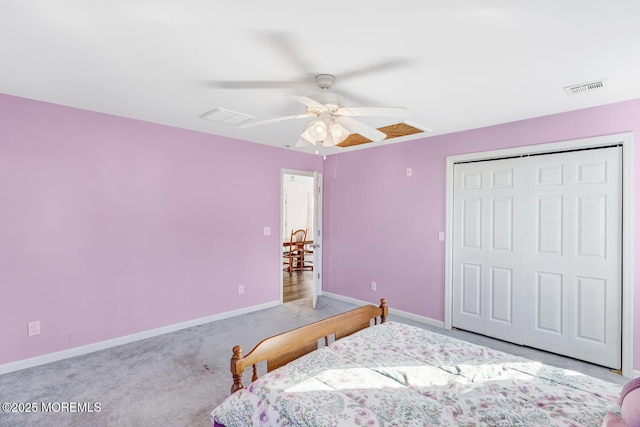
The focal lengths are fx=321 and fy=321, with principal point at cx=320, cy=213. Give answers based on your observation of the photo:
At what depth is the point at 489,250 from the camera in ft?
11.6

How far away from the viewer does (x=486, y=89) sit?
2.52m

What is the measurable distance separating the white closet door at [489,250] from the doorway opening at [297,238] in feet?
6.80

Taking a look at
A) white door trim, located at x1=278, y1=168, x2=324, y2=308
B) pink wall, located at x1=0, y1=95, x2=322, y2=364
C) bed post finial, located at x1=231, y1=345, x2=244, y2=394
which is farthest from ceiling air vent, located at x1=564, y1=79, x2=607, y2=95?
pink wall, located at x1=0, y1=95, x2=322, y2=364

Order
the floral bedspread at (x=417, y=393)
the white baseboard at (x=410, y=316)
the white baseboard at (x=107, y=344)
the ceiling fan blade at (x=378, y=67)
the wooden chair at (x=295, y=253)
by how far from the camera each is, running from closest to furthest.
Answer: the floral bedspread at (x=417, y=393) < the ceiling fan blade at (x=378, y=67) < the white baseboard at (x=107, y=344) < the white baseboard at (x=410, y=316) < the wooden chair at (x=295, y=253)

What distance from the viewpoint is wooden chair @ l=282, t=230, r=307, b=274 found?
714cm

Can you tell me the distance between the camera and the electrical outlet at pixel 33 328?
281 cm

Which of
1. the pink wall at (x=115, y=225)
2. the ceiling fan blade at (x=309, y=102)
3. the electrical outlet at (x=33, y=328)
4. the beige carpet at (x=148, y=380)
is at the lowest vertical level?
the beige carpet at (x=148, y=380)

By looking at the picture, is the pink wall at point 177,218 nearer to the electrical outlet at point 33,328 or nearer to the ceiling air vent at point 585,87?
the electrical outlet at point 33,328

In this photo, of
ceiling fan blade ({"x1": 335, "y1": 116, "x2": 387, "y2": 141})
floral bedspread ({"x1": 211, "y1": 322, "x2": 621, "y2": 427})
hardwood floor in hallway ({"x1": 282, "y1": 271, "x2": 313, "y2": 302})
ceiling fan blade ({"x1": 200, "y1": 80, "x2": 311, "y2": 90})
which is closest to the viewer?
floral bedspread ({"x1": 211, "y1": 322, "x2": 621, "y2": 427})

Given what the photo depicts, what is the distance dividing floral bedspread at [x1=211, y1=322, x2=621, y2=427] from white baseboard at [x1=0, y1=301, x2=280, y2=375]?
2278 millimetres

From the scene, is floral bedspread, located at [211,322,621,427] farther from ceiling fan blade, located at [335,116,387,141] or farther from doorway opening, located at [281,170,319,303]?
doorway opening, located at [281,170,319,303]

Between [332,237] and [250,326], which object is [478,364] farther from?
[332,237]

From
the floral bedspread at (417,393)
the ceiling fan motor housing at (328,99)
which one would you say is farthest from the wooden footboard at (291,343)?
the ceiling fan motor housing at (328,99)

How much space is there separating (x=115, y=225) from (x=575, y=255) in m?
4.47
